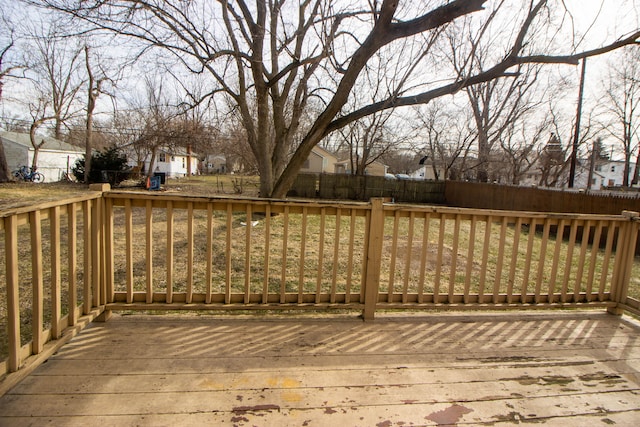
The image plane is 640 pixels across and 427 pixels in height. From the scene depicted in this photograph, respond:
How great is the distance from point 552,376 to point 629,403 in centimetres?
34

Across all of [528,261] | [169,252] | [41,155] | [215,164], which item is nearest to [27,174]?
[41,155]

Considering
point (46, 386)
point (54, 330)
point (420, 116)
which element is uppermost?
point (420, 116)

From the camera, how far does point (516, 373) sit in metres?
2.07

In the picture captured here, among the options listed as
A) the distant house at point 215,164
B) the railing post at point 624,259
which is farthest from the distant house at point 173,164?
the railing post at point 624,259

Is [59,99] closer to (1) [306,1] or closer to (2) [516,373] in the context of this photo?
(1) [306,1]

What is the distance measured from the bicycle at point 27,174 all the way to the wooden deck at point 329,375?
23564mm

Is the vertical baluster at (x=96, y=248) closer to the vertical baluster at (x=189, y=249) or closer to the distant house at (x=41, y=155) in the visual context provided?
the vertical baluster at (x=189, y=249)

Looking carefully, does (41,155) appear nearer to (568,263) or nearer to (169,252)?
(169,252)

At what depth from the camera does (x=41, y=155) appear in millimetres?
23531

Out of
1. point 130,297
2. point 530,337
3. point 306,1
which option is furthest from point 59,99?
point 530,337

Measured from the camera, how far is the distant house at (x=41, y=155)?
22812mm

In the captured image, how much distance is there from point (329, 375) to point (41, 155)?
29.0 metres

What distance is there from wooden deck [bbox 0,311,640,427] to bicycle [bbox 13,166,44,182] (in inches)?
928

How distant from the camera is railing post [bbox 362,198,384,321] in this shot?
2.54m
